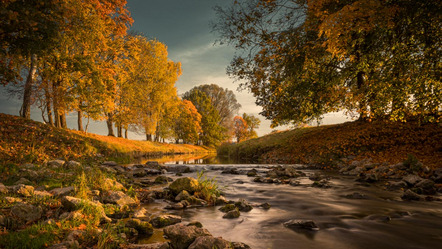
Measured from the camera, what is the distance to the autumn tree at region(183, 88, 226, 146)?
58103 millimetres

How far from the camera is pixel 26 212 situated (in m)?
4.46

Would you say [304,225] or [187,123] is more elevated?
[187,123]

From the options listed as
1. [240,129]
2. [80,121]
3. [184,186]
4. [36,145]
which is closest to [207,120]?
[240,129]

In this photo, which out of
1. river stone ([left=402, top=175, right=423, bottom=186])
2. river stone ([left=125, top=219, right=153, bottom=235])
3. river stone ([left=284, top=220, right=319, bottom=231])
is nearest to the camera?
river stone ([left=125, top=219, right=153, bottom=235])

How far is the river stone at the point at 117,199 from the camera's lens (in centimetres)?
615

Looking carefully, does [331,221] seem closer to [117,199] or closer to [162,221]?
[162,221]

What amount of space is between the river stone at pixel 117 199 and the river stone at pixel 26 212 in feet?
5.44

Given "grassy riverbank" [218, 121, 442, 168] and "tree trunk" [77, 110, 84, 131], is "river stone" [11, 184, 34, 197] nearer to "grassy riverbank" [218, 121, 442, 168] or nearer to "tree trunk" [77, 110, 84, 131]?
"grassy riverbank" [218, 121, 442, 168]

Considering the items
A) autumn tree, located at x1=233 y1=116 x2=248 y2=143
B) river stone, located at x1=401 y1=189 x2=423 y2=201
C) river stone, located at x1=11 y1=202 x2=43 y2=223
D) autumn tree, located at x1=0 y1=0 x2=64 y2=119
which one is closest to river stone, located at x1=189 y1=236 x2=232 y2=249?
river stone, located at x1=11 y1=202 x2=43 y2=223

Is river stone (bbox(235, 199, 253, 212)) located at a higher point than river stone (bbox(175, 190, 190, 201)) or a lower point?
lower

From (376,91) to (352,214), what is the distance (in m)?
8.50

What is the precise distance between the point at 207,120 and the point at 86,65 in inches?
1470

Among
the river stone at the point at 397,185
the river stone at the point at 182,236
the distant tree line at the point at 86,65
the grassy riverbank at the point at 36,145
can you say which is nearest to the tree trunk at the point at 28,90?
the distant tree line at the point at 86,65

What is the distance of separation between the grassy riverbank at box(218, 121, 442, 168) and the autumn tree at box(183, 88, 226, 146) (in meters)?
34.8
